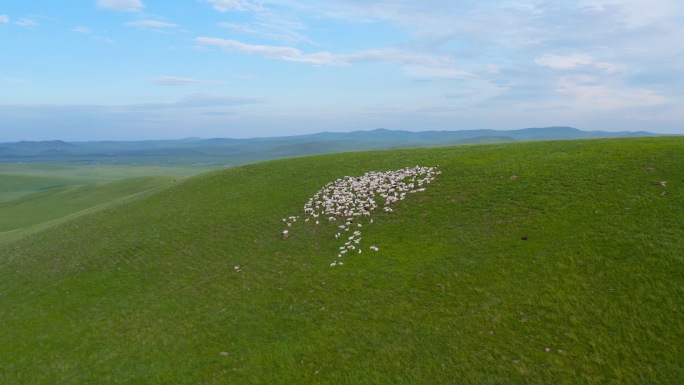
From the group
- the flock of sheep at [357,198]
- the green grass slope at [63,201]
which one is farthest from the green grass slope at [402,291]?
the green grass slope at [63,201]

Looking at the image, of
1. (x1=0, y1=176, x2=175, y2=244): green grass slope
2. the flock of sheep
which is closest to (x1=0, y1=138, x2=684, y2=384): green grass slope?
the flock of sheep

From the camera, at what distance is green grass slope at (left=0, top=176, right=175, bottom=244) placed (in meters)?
67.8

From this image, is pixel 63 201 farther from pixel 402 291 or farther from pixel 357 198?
pixel 402 291

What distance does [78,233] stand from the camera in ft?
118

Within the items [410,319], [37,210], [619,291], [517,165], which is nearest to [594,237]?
[619,291]

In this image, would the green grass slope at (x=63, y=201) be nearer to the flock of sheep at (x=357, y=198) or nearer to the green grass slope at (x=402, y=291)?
the green grass slope at (x=402, y=291)

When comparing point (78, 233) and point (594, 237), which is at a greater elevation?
point (594, 237)

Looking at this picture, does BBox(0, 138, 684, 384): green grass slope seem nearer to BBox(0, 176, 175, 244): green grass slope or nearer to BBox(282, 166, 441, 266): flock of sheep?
BBox(282, 166, 441, 266): flock of sheep

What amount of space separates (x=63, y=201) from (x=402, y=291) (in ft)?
262

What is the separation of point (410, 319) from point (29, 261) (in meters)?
30.6

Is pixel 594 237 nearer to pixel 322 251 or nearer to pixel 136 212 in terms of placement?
pixel 322 251

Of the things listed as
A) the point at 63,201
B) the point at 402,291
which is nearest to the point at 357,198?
the point at 402,291

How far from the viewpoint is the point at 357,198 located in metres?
32.2

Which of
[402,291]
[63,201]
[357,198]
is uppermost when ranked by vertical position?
[357,198]
